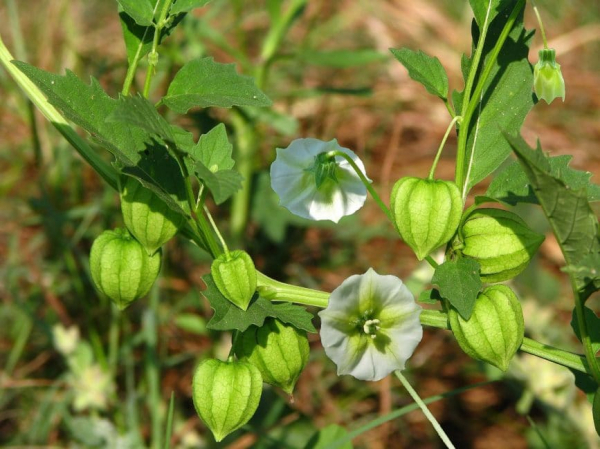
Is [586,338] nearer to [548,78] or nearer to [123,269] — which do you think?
[548,78]

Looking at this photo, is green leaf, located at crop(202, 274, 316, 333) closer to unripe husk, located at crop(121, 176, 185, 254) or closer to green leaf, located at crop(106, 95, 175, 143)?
unripe husk, located at crop(121, 176, 185, 254)

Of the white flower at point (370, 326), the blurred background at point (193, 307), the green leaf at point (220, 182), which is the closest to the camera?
the green leaf at point (220, 182)

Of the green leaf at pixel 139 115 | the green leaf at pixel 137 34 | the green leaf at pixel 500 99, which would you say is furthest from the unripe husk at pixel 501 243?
the green leaf at pixel 137 34

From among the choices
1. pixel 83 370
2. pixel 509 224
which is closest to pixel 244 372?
pixel 509 224

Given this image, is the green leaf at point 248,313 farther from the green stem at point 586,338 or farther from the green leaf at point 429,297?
the green stem at point 586,338

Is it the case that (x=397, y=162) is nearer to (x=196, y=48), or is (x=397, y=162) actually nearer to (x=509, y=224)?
(x=196, y=48)

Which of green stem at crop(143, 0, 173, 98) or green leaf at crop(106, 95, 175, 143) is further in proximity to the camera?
green stem at crop(143, 0, 173, 98)

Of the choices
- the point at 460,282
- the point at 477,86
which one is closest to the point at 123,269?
the point at 460,282

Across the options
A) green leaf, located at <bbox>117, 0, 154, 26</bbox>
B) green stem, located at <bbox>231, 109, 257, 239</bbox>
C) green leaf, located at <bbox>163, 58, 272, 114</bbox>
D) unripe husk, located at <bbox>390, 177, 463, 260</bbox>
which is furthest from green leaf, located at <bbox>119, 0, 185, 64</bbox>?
green stem, located at <bbox>231, 109, 257, 239</bbox>
